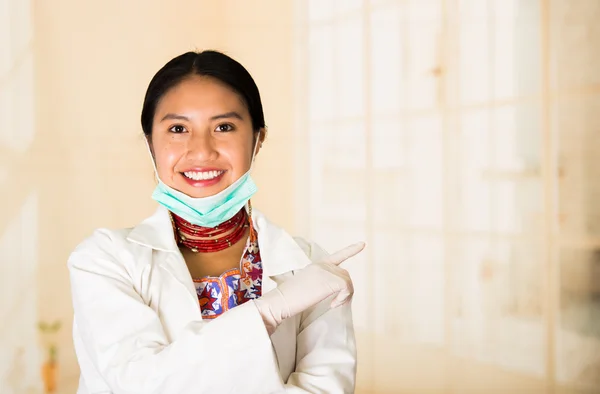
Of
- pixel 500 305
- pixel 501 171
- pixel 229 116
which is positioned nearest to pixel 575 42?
pixel 501 171

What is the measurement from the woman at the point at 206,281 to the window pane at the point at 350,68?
2.07 m

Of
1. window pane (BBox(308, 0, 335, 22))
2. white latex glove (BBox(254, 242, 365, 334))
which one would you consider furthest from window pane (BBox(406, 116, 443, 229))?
white latex glove (BBox(254, 242, 365, 334))

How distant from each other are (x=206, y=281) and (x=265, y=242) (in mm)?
144

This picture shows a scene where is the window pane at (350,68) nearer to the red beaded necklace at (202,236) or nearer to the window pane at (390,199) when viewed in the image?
the window pane at (390,199)

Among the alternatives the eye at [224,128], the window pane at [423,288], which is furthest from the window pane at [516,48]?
the eye at [224,128]

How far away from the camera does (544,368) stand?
267 centimetres

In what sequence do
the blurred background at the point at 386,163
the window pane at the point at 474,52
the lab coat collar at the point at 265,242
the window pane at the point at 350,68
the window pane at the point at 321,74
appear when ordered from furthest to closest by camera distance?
the window pane at the point at 321,74
the window pane at the point at 350,68
the window pane at the point at 474,52
the blurred background at the point at 386,163
the lab coat collar at the point at 265,242

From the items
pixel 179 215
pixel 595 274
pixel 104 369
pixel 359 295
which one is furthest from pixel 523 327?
pixel 104 369

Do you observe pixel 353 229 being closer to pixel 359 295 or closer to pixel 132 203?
pixel 359 295

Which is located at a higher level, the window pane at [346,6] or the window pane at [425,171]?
the window pane at [346,6]

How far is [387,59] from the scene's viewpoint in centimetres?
333

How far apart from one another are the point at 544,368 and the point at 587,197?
2.32 ft

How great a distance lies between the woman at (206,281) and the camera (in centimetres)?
108

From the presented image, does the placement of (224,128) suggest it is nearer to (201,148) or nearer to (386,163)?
(201,148)
